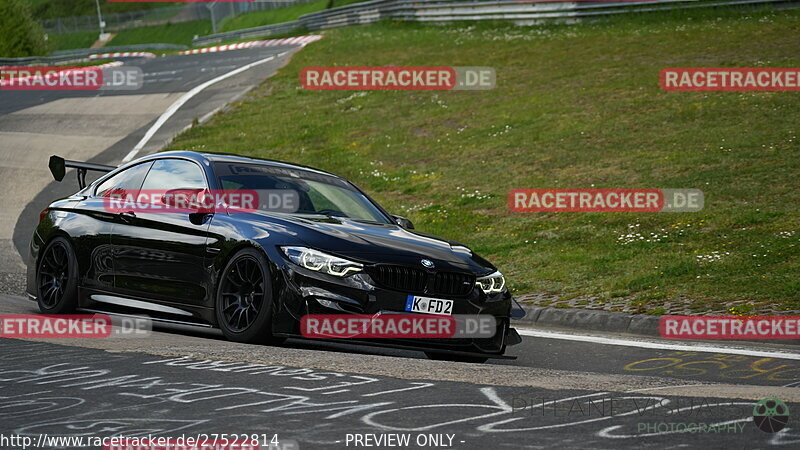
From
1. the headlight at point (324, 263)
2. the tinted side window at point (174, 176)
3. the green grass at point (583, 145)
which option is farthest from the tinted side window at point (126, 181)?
the green grass at point (583, 145)

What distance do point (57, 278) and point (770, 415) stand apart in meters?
6.42

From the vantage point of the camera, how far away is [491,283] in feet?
26.6

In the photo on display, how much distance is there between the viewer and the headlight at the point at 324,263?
7430 millimetres

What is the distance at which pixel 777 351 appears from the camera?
346 inches

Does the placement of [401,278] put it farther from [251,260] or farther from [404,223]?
[404,223]

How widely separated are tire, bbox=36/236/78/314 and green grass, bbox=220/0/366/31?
47.8 m

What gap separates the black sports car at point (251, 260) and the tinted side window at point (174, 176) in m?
0.01

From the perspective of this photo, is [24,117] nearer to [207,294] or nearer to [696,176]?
[696,176]

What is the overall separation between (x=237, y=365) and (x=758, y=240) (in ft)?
26.4

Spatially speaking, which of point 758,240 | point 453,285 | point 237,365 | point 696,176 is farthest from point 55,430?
point 696,176

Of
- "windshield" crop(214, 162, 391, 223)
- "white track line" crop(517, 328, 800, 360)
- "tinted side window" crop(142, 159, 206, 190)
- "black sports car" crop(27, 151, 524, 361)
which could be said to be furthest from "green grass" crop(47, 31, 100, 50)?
"white track line" crop(517, 328, 800, 360)

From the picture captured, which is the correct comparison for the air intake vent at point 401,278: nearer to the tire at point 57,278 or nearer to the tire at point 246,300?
the tire at point 246,300

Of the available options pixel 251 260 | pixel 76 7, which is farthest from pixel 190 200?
pixel 76 7

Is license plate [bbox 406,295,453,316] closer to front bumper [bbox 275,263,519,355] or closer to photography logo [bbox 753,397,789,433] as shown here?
front bumper [bbox 275,263,519,355]
